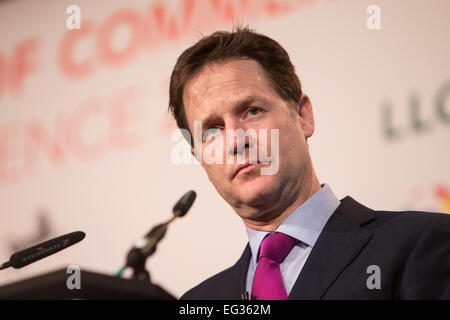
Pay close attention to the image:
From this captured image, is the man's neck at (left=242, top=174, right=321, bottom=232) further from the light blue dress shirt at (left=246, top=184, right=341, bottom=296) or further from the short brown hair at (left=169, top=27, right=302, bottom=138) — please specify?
the short brown hair at (left=169, top=27, right=302, bottom=138)

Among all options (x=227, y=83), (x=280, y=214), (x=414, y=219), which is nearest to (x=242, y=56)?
(x=227, y=83)

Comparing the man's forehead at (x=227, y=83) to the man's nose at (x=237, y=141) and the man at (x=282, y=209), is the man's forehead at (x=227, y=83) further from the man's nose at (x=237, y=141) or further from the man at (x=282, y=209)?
the man's nose at (x=237, y=141)

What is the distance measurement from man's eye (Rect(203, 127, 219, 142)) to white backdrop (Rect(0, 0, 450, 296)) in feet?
1.72

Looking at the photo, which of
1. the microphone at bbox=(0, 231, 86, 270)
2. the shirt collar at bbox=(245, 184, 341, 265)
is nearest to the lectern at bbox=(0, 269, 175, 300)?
the microphone at bbox=(0, 231, 86, 270)

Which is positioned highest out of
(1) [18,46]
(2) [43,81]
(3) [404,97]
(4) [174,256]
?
(1) [18,46]

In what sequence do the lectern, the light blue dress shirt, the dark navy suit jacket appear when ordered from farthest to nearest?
the light blue dress shirt < the dark navy suit jacket < the lectern

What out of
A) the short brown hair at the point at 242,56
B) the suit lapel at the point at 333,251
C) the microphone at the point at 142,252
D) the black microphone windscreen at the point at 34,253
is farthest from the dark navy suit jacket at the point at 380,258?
Answer: the black microphone windscreen at the point at 34,253

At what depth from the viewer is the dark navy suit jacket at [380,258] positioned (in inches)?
55.0

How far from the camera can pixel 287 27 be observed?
2.37 meters

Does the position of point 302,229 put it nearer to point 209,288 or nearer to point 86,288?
point 209,288

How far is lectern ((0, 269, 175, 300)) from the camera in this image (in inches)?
40.4

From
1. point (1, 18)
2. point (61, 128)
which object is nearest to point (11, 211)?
point (61, 128)

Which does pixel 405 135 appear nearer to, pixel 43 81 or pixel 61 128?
pixel 61 128
